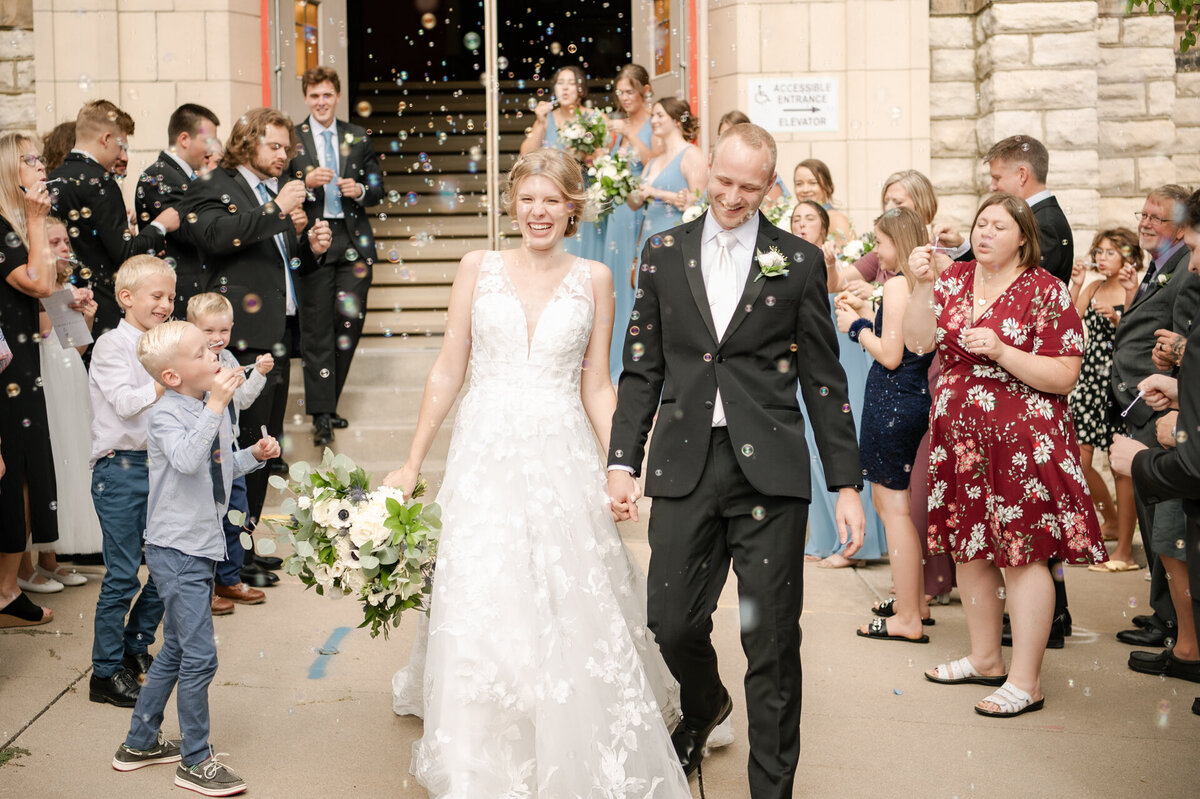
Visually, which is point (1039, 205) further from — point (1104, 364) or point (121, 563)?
point (121, 563)

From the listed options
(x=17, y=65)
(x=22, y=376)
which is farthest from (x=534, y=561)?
(x=17, y=65)

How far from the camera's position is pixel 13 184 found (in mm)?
5094

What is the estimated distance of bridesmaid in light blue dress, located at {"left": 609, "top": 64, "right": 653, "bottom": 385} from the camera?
8.66 meters

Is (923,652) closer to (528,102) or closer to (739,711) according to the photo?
(739,711)

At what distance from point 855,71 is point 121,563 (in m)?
6.89

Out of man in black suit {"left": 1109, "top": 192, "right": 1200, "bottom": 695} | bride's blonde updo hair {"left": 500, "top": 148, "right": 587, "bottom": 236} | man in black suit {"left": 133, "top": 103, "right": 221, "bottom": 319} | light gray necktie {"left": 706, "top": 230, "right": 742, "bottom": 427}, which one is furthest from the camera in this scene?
man in black suit {"left": 133, "top": 103, "right": 221, "bottom": 319}

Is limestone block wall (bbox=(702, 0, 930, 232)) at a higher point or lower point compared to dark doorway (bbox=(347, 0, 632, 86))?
lower

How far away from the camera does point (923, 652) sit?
5.33m

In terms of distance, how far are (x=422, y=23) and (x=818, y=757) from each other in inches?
659

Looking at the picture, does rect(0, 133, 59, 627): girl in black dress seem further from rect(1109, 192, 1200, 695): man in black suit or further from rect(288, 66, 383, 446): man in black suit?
rect(1109, 192, 1200, 695): man in black suit

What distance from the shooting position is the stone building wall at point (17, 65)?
30.6 feet

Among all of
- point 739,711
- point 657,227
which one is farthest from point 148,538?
point 657,227

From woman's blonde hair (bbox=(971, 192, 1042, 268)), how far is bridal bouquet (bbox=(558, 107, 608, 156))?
4.65m

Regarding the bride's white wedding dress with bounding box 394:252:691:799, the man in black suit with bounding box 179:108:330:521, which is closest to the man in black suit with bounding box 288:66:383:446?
the man in black suit with bounding box 179:108:330:521
